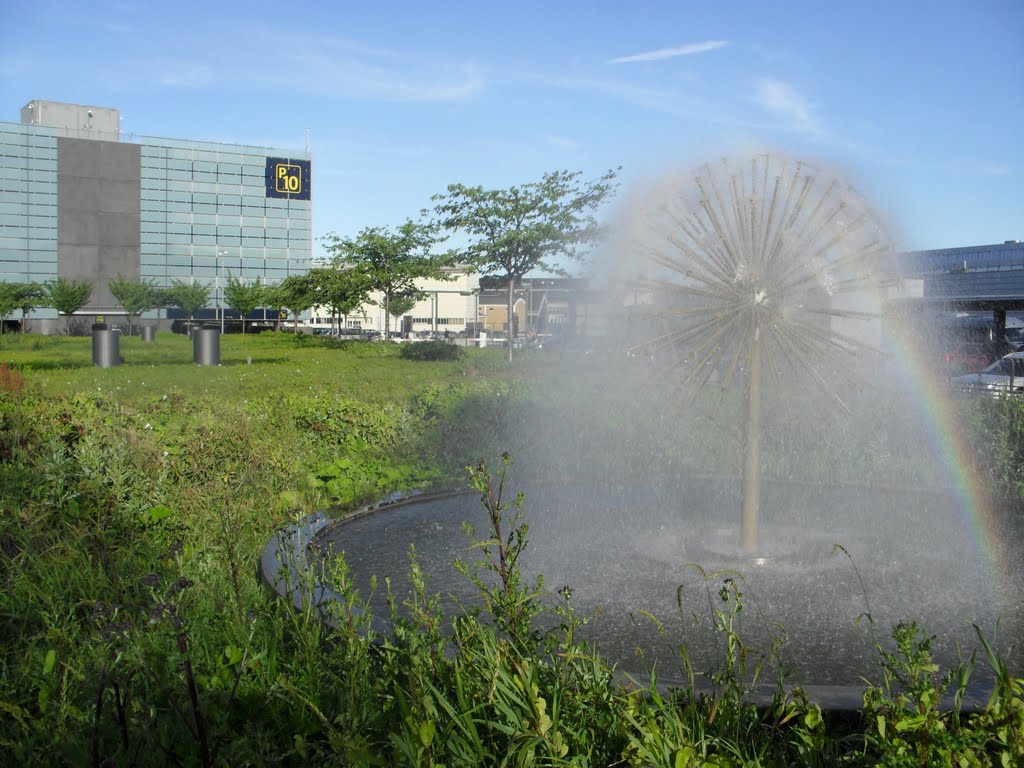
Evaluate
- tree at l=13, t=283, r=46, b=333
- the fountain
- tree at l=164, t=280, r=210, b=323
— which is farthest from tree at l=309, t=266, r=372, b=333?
the fountain

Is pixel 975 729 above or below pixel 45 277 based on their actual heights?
below

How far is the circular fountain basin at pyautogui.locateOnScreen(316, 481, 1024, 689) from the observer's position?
372cm

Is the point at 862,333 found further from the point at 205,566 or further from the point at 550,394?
the point at 550,394

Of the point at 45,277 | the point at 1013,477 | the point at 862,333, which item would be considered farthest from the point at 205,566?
the point at 45,277

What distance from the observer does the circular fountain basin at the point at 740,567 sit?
12.2 feet

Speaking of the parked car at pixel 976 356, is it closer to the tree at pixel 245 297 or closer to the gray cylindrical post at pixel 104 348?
the gray cylindrical post at pixel 104 348

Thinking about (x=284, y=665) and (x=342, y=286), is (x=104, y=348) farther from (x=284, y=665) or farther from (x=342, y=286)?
(x=284, y=665)

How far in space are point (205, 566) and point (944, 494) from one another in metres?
4.77

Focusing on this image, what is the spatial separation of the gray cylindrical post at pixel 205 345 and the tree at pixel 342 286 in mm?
12430

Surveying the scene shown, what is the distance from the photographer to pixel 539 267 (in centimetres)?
2975

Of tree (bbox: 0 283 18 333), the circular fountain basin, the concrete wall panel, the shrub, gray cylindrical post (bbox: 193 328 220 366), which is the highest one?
the concrete wall panel

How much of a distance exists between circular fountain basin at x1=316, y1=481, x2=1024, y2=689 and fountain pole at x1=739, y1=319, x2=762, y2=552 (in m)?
0.11

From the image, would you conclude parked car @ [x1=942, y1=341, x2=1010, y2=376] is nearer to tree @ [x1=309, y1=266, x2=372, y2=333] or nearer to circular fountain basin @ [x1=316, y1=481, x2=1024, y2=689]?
circular fountain basin @ [x1=316, y1=481, x2=1024, y2=689]

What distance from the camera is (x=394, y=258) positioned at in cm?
3672
